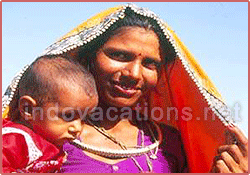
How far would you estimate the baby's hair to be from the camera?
208cm

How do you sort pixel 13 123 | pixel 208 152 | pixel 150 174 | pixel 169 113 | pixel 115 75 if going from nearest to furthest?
1. pixel 13 123
2. pixel 150 174
3. pixel 115 75
4. pixel 208 152
5. pixel 169 113

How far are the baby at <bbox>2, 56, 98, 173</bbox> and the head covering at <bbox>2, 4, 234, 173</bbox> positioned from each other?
242 millimetres

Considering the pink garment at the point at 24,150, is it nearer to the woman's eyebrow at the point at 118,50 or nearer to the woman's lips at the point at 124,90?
the woman's lips at the point at 124,90

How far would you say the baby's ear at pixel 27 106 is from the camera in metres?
2.09

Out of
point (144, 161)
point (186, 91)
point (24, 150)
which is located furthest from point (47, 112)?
point (186, 91)

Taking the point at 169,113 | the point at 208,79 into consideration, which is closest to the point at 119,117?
the point at 169,113

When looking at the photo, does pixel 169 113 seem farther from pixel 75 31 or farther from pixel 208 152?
pixel 75 31

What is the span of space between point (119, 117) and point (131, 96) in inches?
8.3

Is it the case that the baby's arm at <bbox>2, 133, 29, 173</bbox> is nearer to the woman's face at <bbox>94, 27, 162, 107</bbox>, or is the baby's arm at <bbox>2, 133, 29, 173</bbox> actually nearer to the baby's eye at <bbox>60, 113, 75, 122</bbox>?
the baby's eye at <bbox>60, 113, 75, 122</bbox>

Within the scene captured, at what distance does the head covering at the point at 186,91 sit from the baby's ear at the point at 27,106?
238mm

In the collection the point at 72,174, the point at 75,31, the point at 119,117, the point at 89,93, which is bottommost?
the point at 72,174

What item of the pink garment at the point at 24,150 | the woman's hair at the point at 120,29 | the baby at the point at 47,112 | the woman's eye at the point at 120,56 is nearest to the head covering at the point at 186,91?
Result: the woman's hair at the point at 120,29

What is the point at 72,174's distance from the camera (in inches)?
86.3

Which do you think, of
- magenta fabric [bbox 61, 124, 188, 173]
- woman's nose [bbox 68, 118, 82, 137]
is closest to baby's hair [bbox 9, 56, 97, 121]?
woman's nose [bbox 68, 118, 82, 137]
